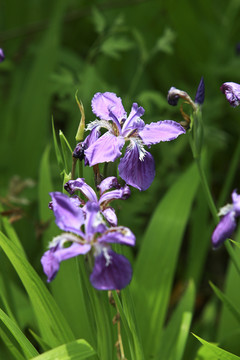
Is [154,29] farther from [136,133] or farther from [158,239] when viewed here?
[136,133]

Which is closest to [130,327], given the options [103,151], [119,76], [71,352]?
[71,352]

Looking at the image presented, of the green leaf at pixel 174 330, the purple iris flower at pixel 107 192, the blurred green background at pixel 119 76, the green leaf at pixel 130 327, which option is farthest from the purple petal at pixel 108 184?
the blurred green background at pixel 119 76

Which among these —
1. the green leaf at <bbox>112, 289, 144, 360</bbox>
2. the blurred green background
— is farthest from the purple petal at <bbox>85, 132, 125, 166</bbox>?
the blurred green background

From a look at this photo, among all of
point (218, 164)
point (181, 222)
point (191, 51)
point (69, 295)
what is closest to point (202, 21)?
point (191, 51)

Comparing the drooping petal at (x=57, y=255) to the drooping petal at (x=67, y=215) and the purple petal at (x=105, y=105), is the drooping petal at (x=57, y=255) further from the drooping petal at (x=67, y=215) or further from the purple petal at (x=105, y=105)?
the purple petal at (x=105, y=105)

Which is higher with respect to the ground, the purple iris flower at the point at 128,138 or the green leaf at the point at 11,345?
the purple iris flower at the point at 128,138

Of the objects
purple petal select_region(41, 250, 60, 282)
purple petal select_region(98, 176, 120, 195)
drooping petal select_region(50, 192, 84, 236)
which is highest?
purple petal select_region(98, 176, 120, 195)

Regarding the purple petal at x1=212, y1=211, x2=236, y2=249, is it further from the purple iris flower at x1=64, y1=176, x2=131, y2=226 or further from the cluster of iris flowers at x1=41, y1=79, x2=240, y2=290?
the purple iris flower at x1=64, y1=176, x2=131, y2=226
